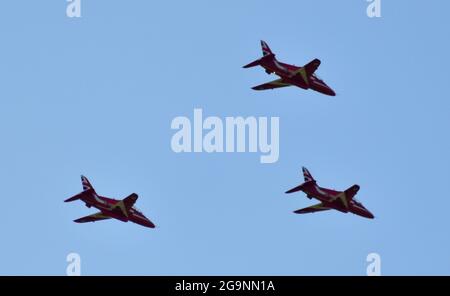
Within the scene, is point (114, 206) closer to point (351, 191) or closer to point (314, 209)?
point (314, 209)

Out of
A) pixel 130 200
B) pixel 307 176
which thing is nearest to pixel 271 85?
pixel 307 176

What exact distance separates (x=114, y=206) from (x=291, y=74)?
2302 centimetres

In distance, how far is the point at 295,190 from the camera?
4555 inches

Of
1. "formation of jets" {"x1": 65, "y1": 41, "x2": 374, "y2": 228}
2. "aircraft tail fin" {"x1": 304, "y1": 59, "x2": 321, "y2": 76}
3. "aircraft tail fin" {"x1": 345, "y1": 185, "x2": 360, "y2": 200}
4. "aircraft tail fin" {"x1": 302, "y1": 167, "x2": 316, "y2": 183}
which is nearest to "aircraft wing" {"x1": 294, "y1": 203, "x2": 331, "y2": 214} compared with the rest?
"formation of jets" {"x1": 65, "y1": 41, "x2": 374, "y2": 228}

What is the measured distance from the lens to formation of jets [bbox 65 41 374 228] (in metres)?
118

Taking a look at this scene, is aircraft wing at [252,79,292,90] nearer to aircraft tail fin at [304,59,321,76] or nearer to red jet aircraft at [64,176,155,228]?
aircraft tail fin at [304,59,321,76]

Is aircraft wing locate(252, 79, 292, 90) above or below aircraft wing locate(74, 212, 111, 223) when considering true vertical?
above

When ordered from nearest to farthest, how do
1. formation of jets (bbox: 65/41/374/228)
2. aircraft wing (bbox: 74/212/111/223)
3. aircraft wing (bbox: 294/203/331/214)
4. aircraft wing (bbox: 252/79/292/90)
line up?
formation of jets (bbox: 65/41/374/228), aircraft wing (bbox: 74/212/111/223), aircraft wing (bbox: 294/203/331/214), aircraft wing (bbox: 252/79/292/90)

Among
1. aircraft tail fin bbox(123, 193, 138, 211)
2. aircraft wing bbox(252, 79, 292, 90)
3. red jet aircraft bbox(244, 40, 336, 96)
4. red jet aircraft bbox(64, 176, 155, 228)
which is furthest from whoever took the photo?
aircraft wing bbox(252, 79, 292, 90)

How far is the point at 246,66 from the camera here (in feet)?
362
